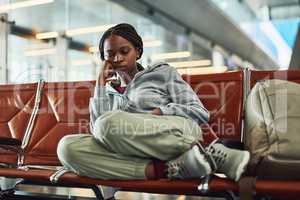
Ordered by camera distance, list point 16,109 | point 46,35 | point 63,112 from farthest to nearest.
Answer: point 46,35
point 16,109
point 63,112

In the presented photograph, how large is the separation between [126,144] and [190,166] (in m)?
0.27

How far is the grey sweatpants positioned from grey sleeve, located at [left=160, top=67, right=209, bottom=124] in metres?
0.10

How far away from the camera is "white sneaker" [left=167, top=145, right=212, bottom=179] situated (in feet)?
5.26

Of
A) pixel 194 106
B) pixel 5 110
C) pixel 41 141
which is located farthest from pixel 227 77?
pixel 5 110

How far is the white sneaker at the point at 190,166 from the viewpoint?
1603mm

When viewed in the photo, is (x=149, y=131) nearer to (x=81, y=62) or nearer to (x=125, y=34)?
(x=125, y=34)

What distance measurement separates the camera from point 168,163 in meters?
1.66

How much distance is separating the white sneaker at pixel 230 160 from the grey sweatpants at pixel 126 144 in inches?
4.1

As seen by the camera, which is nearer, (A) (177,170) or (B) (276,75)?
(A) (177,170)

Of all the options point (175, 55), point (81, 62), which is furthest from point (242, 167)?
point (175, 55)

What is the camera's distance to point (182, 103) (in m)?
1.97

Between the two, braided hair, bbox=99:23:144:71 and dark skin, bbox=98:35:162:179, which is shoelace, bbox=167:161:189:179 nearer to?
dark skin, bbox=98:35:162:179

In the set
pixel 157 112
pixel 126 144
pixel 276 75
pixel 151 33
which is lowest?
pixel 126 144

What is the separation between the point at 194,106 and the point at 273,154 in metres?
0.46
